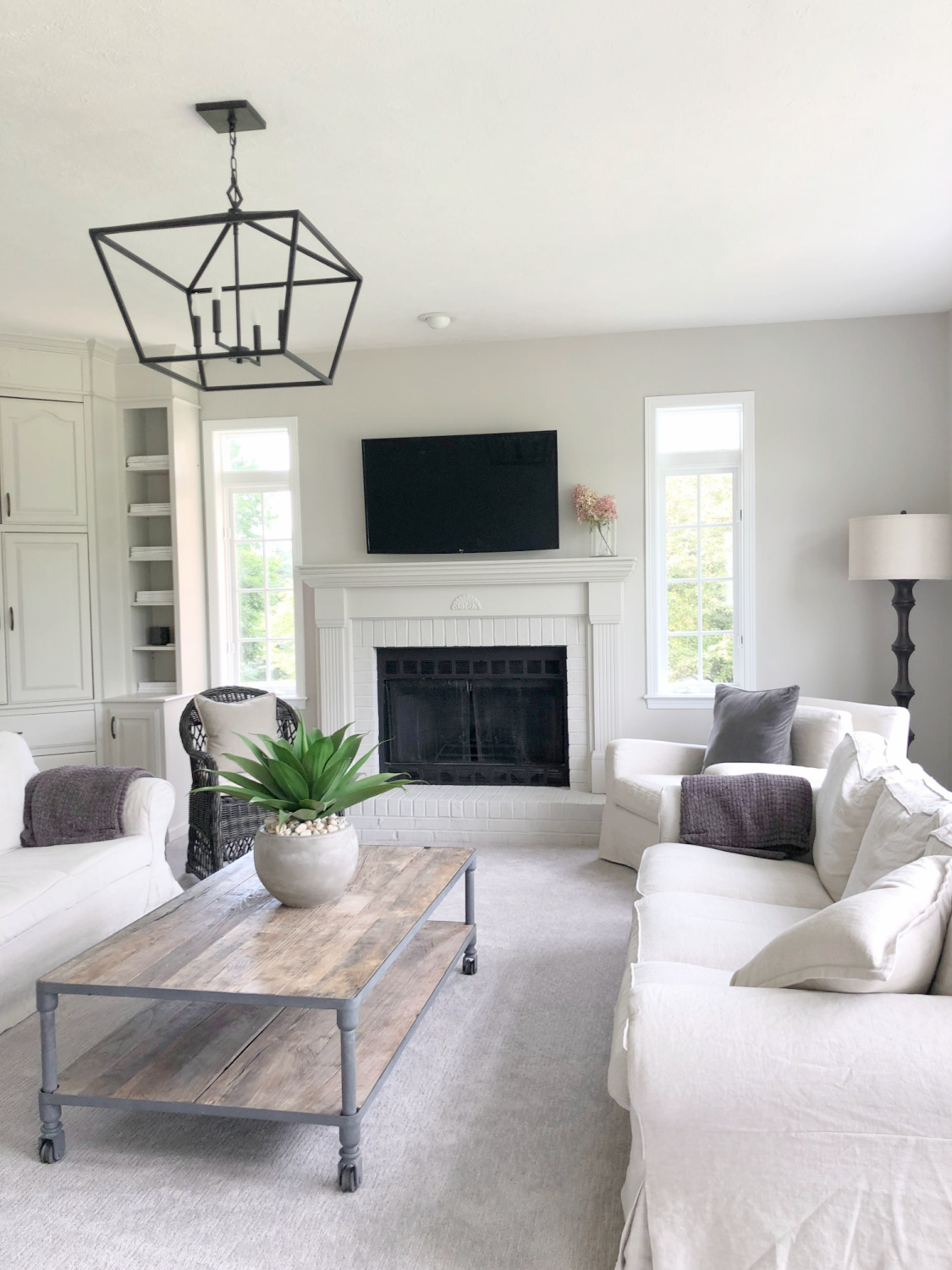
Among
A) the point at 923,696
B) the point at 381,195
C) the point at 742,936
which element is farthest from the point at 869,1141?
the point at 923,696

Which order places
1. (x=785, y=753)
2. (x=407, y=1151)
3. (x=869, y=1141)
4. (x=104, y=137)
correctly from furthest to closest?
1. (x=785, y=753)
2. (x=104, y=137)
3. (x=407, y=1151)
4. (x=869, y=1141)

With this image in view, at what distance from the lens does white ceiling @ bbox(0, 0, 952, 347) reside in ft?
7.51

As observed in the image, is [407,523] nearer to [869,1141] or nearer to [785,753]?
[785,753]

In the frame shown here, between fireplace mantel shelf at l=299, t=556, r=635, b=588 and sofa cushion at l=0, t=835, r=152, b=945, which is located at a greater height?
fireplace mantel shelf at l=299, t=556, r=635, b=588

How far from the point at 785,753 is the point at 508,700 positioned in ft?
5.79

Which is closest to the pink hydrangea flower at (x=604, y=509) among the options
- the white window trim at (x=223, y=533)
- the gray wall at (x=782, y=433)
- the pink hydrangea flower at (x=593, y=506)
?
the pink hydrangea flower at (x=593, y=506)

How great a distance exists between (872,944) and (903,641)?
3.41 metres

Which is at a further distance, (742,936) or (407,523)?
(407,523)

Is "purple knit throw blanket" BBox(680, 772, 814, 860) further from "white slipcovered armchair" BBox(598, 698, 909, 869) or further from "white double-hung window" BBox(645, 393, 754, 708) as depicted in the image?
"white double-hung window" BBox(645, 393, 754, 708)

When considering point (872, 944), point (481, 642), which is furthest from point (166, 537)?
point (872, 944)

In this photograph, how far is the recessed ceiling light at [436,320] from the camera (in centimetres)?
473

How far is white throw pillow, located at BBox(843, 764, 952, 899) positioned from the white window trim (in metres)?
3.67

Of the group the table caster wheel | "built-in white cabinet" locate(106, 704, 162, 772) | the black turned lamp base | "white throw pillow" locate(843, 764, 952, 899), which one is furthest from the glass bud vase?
the table caster wheel

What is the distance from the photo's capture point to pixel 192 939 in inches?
93.3
